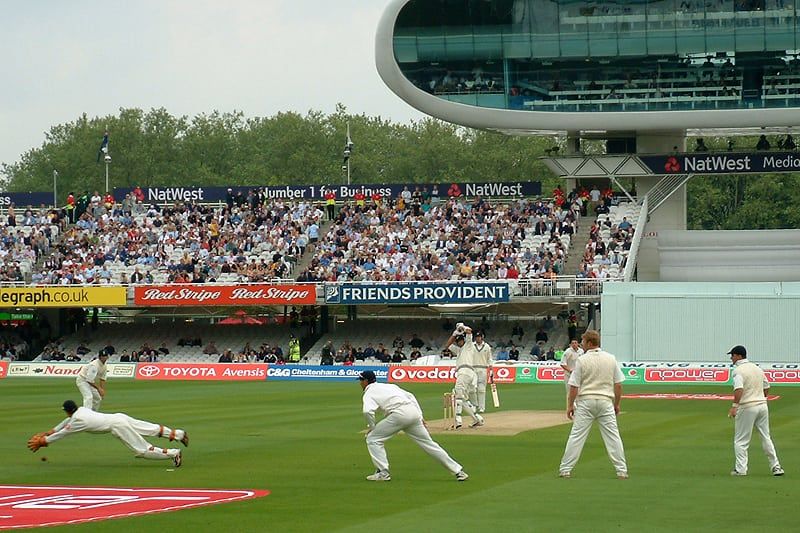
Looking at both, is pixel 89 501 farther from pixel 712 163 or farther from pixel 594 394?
pixel 712 163

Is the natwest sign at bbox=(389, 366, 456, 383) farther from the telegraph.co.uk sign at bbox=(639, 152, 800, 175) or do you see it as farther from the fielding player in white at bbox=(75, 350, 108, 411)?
the fielding player in white at bbox=(75, 350, 108, 411)

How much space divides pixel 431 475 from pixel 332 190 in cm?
4844

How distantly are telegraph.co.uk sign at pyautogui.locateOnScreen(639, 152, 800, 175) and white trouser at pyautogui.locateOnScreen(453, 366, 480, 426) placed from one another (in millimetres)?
36750

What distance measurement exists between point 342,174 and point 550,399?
3533 inches

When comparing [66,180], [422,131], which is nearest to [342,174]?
[422,131]

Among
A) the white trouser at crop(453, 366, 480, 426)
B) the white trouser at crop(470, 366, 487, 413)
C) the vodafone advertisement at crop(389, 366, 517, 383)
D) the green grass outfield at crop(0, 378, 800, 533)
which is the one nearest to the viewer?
the green grass outfield at crop(0, 378, 800, 533)

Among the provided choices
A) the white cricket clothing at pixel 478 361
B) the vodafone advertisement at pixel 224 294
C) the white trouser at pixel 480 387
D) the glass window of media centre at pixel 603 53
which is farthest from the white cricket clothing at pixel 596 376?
the glass window of media centre at pixel 603 53

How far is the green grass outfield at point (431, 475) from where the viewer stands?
14055mm

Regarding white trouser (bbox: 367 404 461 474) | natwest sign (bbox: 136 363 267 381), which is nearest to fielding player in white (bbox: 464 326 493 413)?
white trouser (bbox: 367 404 461 474)

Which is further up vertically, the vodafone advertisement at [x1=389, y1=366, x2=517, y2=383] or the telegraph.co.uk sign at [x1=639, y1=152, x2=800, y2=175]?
the telegraph.co.uk sign at [x1=639, y1=152, x2=800, y2=175]

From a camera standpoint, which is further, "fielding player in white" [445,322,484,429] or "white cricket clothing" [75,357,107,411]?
"white cricket clothing" [75,357,107,411]

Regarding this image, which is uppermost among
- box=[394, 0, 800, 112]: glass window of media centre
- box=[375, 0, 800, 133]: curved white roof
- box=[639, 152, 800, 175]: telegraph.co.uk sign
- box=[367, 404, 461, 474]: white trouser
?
box=[394, 0, 800, 112]: glass window of media centre

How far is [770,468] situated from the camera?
60.5 feet

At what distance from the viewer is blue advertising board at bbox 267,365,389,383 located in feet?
165
